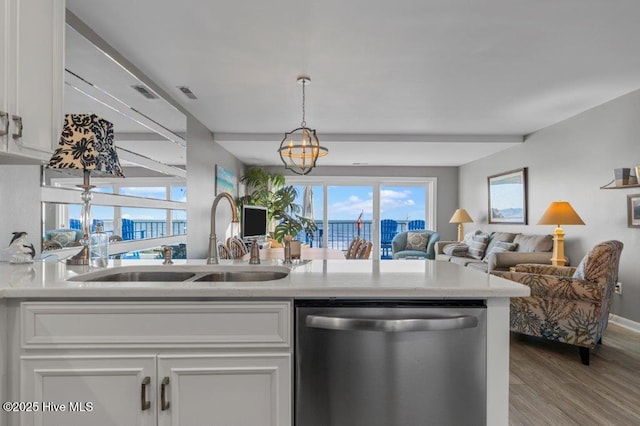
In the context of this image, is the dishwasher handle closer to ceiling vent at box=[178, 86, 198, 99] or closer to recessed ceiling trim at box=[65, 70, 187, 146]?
recessed ceiling trim at box=[65, 70, 187, 146]

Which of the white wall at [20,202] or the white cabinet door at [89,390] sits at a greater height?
the white wall at [20,202]

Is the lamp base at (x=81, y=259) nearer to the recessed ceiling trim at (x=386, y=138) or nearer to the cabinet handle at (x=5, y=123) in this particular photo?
the cabinet handle at (x=5, y=123)

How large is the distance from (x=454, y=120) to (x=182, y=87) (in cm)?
321

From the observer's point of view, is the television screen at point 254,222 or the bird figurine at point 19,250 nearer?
the bird figurine at point 19,250

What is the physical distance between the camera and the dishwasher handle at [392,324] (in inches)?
45.6

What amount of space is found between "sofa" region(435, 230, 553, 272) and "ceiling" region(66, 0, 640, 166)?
5.04ft

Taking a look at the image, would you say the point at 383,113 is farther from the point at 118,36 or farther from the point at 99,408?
the point at 99,408

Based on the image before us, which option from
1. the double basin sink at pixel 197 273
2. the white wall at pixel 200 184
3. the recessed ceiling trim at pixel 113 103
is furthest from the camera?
the white wall at pixel 200 184

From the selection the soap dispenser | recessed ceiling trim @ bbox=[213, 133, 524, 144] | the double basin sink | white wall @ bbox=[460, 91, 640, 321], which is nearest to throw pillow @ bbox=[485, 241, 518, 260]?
white wall @ bbox=[460, 91, 640, 321]

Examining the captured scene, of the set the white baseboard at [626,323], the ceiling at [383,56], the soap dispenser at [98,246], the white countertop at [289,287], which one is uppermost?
the ceiling at [383,56]

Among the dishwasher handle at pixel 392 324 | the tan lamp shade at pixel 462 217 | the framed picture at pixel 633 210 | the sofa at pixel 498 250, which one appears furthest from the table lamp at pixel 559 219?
the dishwasher handle at pixel 392 324

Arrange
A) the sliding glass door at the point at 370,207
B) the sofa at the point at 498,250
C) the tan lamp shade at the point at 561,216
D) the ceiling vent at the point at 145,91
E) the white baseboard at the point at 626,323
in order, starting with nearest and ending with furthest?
the ceiling vent at the point at 145,91 → the white baseboard at the point at 626,323 → the tan lamp shade at the point at 561,216 → the sofa at the point at 498,250 → the sliding glass door at the point at 370,207

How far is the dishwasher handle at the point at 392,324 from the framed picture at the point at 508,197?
4.95 meters

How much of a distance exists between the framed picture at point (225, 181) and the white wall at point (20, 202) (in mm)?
3328
